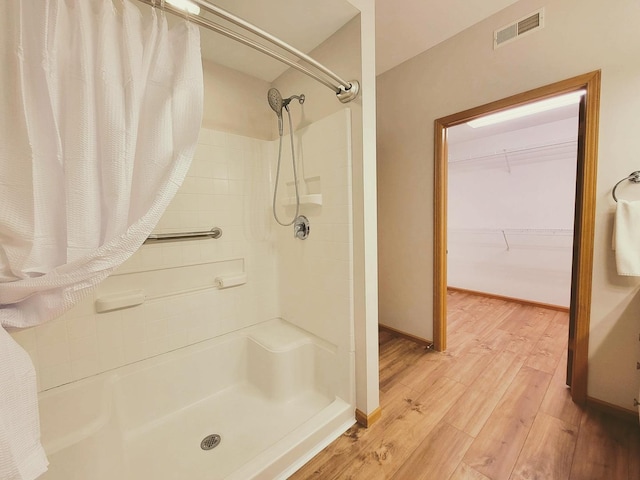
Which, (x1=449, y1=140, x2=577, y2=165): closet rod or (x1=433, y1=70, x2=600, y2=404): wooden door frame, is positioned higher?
(x1=449, y1=140, x2=577, y2=165): closet rod

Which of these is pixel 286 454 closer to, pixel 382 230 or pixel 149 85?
pixel 149 85

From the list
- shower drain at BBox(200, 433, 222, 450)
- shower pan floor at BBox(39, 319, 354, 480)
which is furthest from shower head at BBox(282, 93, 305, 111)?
shower drain at BBox(200, 433, 222, 450)

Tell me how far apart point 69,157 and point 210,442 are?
1.44m

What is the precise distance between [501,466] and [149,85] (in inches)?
84.9

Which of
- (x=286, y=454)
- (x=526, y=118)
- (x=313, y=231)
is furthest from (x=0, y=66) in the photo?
(x=526, y=118)

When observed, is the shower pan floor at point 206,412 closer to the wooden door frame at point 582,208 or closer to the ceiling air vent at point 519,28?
the wooden door frame at point 582,208

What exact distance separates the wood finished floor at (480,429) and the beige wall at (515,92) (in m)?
0.26

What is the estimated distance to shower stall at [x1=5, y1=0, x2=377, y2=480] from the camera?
3.84 ft

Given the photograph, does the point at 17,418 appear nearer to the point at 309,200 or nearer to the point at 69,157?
the point at 69,157

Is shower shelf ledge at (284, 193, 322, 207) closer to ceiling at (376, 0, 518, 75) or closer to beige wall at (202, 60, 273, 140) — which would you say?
beige wall at (202, 60, 273, 140)

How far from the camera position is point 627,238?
1.27m

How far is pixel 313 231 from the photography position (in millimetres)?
1612

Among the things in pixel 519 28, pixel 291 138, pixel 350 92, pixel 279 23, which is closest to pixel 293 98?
pixel 291 138

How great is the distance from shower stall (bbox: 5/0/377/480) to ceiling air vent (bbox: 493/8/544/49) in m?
1.11
